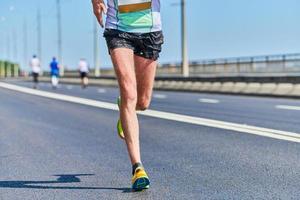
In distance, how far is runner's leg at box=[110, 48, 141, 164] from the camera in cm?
545

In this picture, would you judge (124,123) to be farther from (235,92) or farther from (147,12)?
(235,92)

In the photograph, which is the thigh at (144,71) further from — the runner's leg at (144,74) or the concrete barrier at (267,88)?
the concrete barrier at (267,88)

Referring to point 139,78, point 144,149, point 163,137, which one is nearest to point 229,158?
point 144,149

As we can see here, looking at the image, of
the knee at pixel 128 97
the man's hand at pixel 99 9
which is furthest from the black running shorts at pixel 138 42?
the knee at pixel 128 97

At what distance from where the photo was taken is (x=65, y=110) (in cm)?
1593

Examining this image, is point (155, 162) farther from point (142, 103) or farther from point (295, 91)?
point (295, 91)

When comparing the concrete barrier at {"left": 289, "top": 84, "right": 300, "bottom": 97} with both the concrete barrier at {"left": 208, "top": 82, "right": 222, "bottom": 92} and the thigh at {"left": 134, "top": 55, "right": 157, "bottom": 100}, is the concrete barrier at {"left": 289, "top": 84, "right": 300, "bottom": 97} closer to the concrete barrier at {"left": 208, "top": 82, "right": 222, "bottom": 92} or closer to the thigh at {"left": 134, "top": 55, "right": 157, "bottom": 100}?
the concrete barrier at {"left": 208, "top": 82, "right": 222, "bottom": 92}

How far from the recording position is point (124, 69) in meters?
5.46

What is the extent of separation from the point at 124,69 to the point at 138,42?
0.99 feet

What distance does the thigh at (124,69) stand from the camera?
17.9 ft

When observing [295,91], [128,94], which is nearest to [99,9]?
[128,94]

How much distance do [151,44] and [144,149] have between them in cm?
269

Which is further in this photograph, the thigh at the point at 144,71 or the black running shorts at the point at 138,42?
the thigh at the point at 144,71

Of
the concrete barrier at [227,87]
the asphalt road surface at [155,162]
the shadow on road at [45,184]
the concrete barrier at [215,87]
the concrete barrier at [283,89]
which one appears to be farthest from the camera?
the concrete barrier at [215,87]
